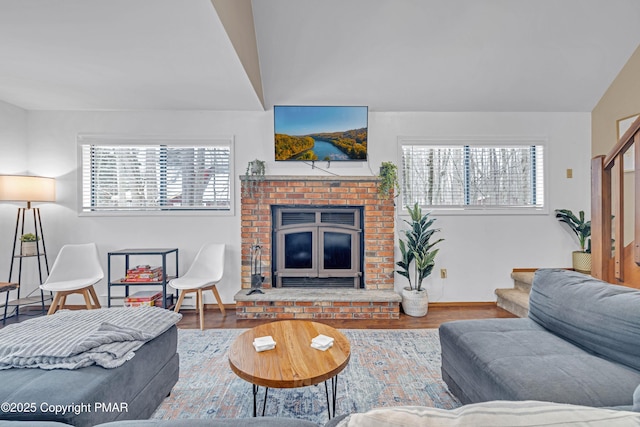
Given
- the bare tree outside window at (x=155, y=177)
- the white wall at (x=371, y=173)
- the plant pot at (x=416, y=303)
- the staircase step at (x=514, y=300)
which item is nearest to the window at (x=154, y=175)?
the bare tree outside window at (x=155, y=177)

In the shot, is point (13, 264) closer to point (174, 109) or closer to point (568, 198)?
point (174, 109)

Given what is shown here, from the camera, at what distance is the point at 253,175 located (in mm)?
3363

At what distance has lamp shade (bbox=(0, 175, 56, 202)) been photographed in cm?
293

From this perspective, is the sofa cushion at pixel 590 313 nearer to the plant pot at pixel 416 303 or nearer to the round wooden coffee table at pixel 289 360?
the round wooden coffee table at pixel 289 360

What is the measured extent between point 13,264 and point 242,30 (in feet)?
12.0

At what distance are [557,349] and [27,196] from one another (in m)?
4.65

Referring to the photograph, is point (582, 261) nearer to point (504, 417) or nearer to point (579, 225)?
point (579, 225)

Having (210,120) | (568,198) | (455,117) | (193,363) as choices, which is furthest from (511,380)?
(210,120)

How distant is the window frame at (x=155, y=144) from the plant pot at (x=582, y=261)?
4.17 m

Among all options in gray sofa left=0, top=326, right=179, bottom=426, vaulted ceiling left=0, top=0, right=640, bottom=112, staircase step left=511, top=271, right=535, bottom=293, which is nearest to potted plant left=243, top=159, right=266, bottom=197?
vaulted ceiling left=0, top=0, right=640, bottom=112

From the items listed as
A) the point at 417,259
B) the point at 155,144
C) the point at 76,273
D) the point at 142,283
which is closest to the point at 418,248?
the point at 417,259

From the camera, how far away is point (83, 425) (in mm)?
1083

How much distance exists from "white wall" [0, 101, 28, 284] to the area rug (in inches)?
99.5

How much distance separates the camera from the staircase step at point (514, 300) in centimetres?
309
